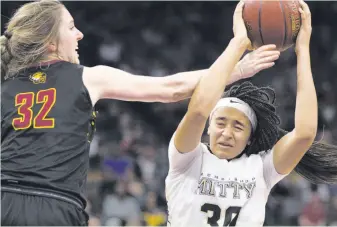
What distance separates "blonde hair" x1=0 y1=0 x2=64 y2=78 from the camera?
11.5 ft

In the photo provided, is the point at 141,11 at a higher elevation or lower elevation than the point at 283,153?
higher

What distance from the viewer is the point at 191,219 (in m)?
3.99

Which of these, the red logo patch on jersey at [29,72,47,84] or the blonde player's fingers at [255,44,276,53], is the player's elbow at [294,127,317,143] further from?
the red logo patch on jersey at [29,72,47,84]

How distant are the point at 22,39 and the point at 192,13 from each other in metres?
9.15

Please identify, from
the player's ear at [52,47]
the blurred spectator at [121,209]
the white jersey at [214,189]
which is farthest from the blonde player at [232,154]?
the blurred spectator at [121,209]

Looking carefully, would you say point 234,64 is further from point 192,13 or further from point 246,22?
point 192,13

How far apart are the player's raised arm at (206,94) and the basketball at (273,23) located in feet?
0.35

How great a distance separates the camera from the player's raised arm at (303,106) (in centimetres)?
394

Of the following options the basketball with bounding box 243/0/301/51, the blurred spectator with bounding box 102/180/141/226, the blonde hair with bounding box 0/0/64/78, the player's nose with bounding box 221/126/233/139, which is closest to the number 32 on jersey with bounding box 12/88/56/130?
the blonde hair with bounding box 0/0/64/78

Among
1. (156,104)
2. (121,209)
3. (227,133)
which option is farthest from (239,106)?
(156,104)

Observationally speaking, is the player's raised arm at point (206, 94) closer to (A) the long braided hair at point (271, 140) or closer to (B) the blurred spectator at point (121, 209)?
(A) the long braided hair at point (271, 140)

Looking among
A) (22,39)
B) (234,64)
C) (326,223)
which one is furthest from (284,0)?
(326,223)

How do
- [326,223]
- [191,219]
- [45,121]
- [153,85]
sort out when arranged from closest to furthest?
[45,121]
[153,85]
[191,219]
[326,223]

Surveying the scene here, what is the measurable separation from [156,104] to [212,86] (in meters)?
7.75
